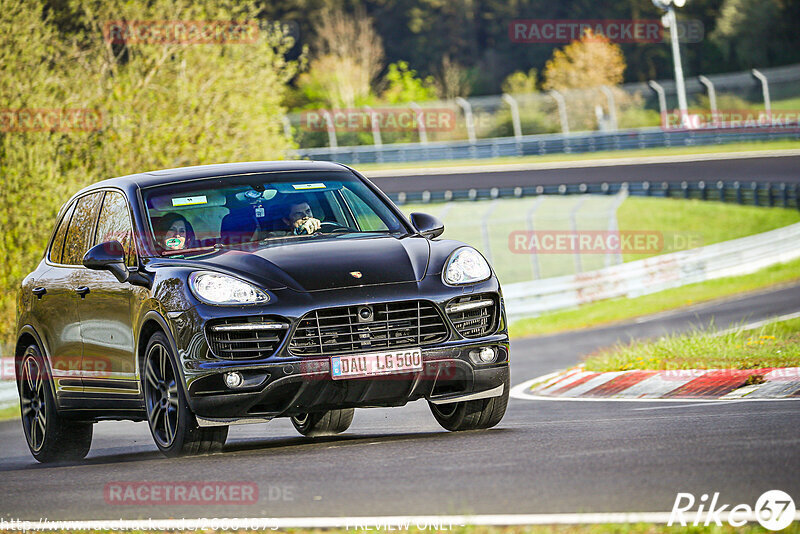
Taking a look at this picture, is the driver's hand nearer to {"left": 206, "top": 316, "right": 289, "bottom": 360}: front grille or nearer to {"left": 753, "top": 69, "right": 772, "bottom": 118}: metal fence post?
{"left": 206, "top": 316, "right": 289, "bottom": 360}: front grille

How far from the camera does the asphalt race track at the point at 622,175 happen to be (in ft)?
133

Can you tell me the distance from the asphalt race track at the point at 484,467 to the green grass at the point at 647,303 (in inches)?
546

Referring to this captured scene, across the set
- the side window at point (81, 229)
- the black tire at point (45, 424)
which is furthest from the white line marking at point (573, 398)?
the side window at point (81, 229)

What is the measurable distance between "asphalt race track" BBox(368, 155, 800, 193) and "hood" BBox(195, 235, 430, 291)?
32.9 m

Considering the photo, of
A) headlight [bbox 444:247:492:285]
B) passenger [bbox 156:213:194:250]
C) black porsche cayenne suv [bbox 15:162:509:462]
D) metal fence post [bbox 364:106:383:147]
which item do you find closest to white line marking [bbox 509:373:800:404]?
black porsche cayenne suv [bbox 15:162:509:462]

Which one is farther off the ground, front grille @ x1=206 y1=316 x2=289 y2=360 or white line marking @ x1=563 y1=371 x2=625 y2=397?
front grille @ x1=206 y1=316 x2=289 y2=360

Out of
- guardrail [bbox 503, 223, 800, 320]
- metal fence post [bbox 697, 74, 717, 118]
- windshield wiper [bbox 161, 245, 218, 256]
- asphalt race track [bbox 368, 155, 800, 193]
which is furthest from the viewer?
metal fence post [bbox 697, 74, 717, 118]

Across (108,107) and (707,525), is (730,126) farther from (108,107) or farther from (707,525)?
(707,525)

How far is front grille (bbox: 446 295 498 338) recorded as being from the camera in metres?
7.63

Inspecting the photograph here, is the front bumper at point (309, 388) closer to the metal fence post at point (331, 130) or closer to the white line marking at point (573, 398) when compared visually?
the white line marking at point (573, 398)

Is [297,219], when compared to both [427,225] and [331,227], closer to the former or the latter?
[331,227]

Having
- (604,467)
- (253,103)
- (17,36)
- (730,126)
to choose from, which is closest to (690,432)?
(604,467)

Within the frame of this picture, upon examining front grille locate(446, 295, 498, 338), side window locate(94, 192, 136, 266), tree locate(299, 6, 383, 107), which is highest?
tree locate(299, 6, 383, 107)

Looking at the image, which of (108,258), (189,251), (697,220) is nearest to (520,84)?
(697,220)
